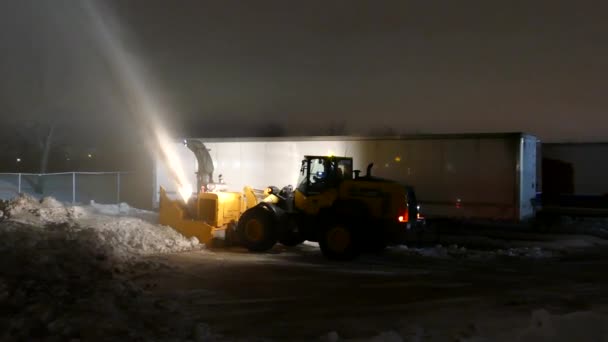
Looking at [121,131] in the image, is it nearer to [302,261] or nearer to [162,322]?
[302,261]

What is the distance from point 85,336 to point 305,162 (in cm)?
Result: 855

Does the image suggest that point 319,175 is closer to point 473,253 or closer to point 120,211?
point 473,253

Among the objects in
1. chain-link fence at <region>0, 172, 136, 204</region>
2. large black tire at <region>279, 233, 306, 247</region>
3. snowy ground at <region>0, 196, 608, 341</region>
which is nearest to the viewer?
snowy ground at <region>0, 196, 608, 341</region>

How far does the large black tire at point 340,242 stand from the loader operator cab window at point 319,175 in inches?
42.2

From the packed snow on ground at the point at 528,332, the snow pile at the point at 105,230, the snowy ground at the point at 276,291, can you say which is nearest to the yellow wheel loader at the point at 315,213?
the snowy ground at the point at 276,291

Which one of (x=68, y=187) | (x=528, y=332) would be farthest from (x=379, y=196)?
(x=68, y=187)

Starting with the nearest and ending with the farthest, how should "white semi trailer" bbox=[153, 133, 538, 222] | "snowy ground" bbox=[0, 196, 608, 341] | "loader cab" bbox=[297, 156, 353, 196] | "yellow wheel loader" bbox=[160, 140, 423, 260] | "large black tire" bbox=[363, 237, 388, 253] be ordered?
"snowy ground" bbox=[0, 196, 608, 341] → "yellow wheel loader" bbox=[160, 140, 423, 260] → "large black tire" bbox=[363, 237, 388, 253] → "loader cab" bbox=[297, 156, 353, 196] → "white semi trailer" bbox=[153, 133, 538, 222]

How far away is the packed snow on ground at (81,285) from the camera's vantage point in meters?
6.99

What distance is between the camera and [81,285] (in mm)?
8930

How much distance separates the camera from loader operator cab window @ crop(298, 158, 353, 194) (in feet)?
47.9

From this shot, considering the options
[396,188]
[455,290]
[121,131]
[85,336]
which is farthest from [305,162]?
[121,131]

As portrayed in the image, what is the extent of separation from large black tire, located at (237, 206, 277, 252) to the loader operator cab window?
111 centimetres

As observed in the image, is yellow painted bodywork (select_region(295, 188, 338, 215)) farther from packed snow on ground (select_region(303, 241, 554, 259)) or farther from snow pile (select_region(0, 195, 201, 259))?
snow pile (select_region(0, 195, 201, 259))

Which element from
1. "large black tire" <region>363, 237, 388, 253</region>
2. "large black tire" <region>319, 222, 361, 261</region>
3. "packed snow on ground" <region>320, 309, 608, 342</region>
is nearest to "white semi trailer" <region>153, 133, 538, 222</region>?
"large black tire" <region>363, 237, 388, 253</region>
